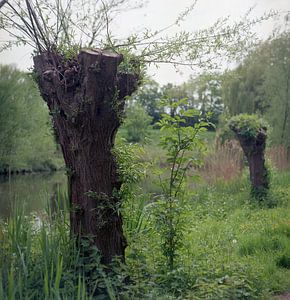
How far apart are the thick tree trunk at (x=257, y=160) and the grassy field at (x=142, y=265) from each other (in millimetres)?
3468

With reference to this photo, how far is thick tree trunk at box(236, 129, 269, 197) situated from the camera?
919 centimetres

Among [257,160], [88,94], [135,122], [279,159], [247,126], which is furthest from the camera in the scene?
[279,159]

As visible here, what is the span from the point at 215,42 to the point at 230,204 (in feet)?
19.1

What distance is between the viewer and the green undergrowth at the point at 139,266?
3.19 metres

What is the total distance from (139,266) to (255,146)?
19.4 ft

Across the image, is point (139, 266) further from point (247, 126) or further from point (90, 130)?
point (247, 126)

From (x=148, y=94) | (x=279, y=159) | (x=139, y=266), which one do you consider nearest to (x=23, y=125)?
(x=279, y=159)

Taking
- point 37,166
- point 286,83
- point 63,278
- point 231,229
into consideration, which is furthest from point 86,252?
point 37,166

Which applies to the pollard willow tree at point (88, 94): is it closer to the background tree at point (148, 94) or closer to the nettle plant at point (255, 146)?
the background tree at point (148, 94)

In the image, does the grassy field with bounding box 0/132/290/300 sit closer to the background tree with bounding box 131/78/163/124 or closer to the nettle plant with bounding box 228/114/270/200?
the background tree with bounding box 131/78/163/124

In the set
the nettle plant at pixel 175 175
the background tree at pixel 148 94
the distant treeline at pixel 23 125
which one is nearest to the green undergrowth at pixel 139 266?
the nettle plant at pixel 175 175

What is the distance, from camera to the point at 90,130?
3.63m

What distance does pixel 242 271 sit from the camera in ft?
12.5

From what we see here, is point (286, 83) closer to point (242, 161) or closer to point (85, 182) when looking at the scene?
point (242, 161)
